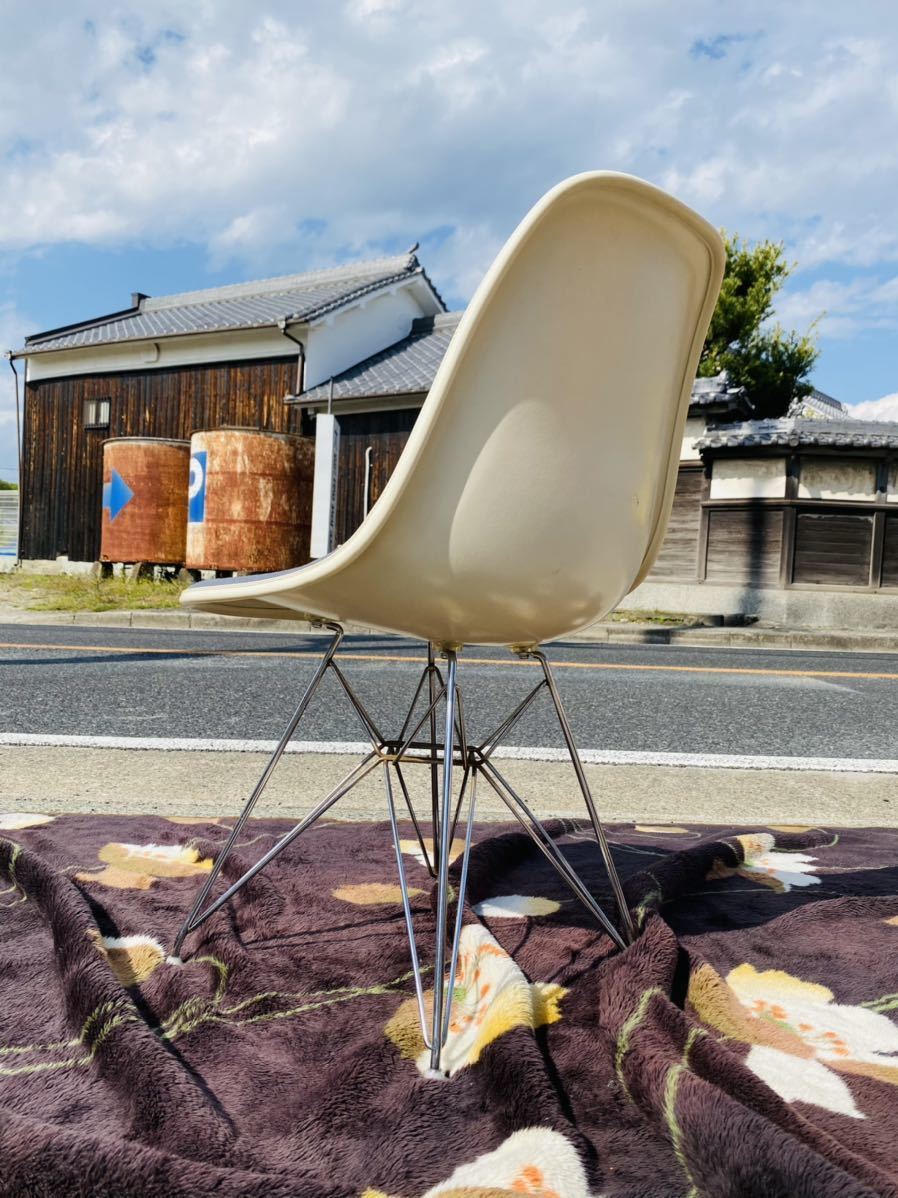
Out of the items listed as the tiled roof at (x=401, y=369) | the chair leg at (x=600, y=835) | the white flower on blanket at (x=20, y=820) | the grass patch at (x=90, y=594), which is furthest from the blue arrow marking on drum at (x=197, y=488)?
the chair leg at (x=600, y=835)

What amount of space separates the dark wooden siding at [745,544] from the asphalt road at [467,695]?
5.66 metres

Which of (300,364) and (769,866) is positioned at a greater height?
(300,364)

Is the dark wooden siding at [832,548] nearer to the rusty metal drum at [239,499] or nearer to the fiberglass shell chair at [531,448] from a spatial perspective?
the rusty metal drum at [239,499]

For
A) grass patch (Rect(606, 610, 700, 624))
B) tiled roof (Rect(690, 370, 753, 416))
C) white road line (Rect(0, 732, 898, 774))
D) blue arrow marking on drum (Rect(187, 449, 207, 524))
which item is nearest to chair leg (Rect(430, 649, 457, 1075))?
white road line (Rect(0, 732, 898, 774))

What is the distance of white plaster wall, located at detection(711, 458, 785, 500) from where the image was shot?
12.0 metres

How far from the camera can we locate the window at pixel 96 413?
1597 centimetres

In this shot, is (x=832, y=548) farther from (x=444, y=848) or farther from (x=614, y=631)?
(x=444, y=848)

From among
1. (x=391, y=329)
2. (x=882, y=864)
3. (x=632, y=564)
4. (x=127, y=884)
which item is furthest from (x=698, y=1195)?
(x=391, y=329)

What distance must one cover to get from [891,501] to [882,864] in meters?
11.5

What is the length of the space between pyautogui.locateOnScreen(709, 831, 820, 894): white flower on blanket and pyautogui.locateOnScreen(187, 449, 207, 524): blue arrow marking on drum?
34.8 feet

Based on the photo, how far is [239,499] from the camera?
38.1 ft

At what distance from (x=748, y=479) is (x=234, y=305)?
1031cm

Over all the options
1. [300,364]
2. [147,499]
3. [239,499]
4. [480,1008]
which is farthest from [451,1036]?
[300,364]

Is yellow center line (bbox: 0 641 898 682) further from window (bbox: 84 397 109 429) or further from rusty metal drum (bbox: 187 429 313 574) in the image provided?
window (bbox: 84 397 109 429)
